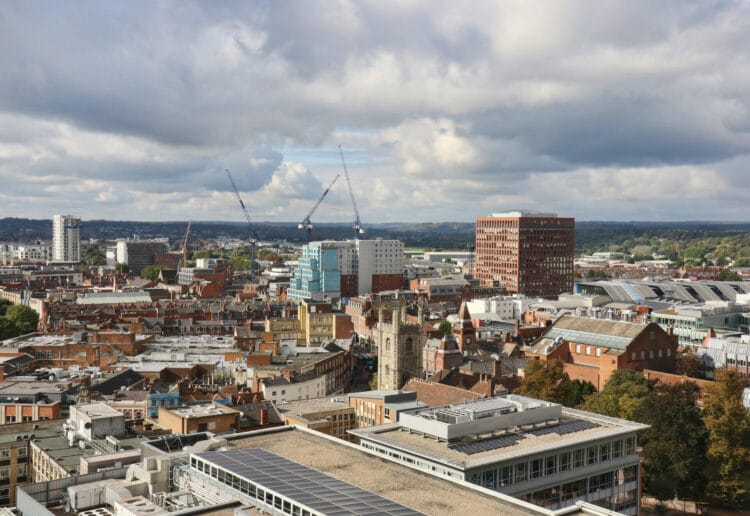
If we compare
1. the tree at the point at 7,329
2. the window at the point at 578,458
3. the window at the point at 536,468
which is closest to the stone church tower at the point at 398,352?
the window at the point at 578,458

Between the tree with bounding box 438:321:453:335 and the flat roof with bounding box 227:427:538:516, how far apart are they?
266ft

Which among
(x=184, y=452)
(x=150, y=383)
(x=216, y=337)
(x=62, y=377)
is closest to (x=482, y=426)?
(x=184, y=452)

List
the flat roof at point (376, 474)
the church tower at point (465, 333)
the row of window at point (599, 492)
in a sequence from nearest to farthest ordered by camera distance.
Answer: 1. the flat roof at point (376, 474)
2. the row of window at point (599, 492)
3. the church tower at point (465, 333)

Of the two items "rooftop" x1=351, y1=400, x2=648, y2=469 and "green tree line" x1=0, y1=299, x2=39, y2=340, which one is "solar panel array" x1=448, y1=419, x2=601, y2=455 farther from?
"green tree line" x1=0, y1=299, x2=39, y2=340

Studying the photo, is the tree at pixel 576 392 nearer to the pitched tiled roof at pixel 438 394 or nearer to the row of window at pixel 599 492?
the pitched tiled roof at pixel 438 394

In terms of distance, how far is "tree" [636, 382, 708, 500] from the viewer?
72.2m

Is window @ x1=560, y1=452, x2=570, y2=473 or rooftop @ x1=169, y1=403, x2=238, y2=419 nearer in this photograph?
window @ x1=560, y1=452, x2=570, y2=473

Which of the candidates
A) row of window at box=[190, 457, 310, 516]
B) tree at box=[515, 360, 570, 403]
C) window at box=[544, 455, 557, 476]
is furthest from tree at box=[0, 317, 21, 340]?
window at box=[544, 455, 557, 476]

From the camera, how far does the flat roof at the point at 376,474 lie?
137 feet

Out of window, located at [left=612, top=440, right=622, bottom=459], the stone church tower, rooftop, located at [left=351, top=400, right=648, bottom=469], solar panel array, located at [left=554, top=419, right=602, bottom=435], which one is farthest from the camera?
the stone church tower

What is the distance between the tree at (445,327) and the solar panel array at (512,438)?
75021 millimetres

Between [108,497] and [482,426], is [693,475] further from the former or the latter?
[108,497]

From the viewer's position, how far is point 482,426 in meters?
56.8

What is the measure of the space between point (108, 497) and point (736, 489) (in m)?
54.5
